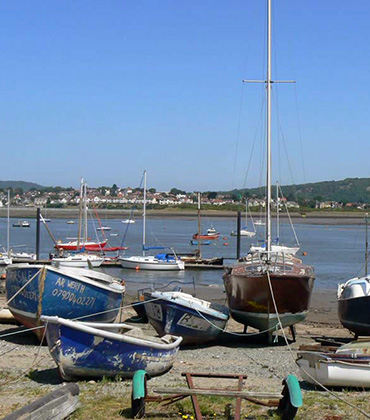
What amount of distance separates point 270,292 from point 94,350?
6.44m

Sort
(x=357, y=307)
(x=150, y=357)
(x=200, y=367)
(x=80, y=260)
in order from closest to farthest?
(x=150, y=357)
(x=200, y=367)
(x=357, y=307)
(x=80, y=260)

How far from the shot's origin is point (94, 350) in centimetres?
1259

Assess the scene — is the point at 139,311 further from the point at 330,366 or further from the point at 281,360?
the point at 330,366

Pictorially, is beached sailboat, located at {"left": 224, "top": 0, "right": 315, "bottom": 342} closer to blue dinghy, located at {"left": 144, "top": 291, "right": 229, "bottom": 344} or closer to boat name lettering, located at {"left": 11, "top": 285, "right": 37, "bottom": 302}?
blue dinghy, located at {"left": 144, "top": 291, "right": 229, "bottom": 344}

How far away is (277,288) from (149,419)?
794cm

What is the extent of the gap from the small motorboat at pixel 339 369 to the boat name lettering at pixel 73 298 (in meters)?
5.89

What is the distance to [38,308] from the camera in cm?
1611

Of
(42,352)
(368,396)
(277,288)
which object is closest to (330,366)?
(368,396)

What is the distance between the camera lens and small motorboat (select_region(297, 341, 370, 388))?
12.5 m

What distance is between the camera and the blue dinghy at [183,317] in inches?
666

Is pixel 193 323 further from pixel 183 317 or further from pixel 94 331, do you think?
pixel 94 331

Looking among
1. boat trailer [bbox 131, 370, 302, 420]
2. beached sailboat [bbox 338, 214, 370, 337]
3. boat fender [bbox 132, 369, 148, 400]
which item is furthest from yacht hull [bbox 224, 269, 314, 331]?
boat fender [bbox 132, 369, 148, 400]

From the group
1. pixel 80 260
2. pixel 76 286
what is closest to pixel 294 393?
pixel 76 286

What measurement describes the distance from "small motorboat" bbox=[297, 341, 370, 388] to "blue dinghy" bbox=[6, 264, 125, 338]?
5908 millimetres
